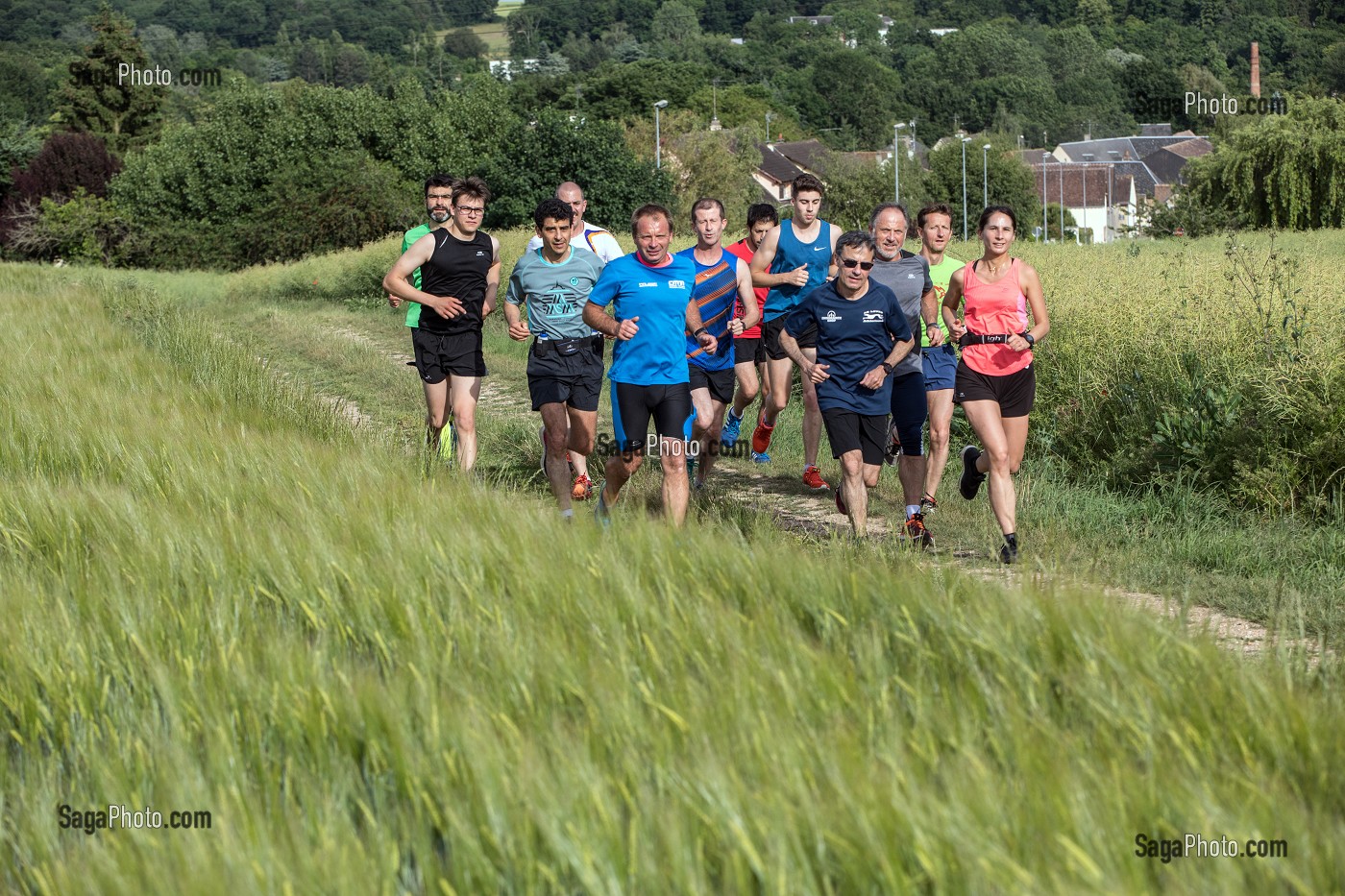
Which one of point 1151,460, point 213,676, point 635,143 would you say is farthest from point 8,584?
point 635,143

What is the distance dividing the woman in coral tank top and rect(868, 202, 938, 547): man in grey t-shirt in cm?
65

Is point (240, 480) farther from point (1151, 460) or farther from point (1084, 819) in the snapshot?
point (1151, 460)

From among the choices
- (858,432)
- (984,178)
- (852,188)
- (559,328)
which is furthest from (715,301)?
(984,178)

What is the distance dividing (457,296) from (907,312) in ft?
9.55

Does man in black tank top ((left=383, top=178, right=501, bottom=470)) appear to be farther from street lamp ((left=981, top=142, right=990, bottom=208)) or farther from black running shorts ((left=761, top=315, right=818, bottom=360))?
street lamp ((left=981, top=142, right=990, bottom=208))

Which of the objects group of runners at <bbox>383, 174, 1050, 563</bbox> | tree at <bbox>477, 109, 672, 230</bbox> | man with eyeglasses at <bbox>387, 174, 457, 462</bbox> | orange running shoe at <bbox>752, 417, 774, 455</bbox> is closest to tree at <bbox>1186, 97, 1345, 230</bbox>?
tree at <bbox>477, 109, 672, 230</bbox>

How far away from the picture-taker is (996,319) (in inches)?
311

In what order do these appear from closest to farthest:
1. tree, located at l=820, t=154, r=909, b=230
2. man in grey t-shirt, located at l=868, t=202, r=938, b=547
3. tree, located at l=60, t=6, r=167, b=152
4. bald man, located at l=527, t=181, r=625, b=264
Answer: man in grey t-shirt, located at l=868, t=202, r=938, b=547, bald man, located at l=527, t=181, r=625, b=264, tree, located at l=820, t=154, r=909, b=230, tree, located at l=60, t=6, r=167, b=152

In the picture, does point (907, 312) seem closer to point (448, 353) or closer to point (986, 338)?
point (986, 338)

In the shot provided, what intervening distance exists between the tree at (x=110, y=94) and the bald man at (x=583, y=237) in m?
75.6

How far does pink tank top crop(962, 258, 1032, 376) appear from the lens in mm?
7844

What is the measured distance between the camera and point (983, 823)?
2689 millimetres

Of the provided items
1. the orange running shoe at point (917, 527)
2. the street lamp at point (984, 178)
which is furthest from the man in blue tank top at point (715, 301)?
the street lamp at point (984, 178)

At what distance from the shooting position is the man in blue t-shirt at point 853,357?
25.9 feet
